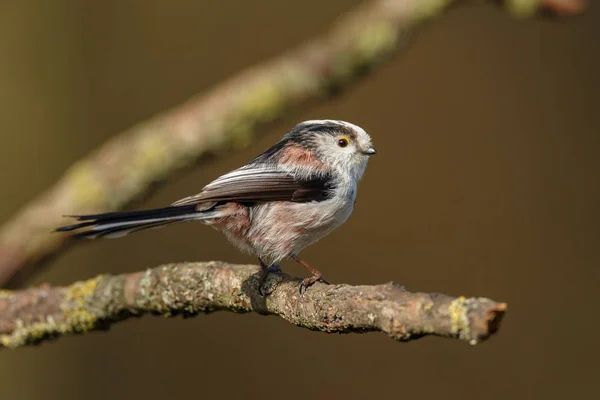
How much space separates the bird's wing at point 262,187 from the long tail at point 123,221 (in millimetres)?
178

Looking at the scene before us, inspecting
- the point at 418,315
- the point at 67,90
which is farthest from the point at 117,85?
the point at 418,315

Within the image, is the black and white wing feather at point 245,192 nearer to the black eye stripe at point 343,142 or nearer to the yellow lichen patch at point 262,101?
the black eye stripe at point 343,142

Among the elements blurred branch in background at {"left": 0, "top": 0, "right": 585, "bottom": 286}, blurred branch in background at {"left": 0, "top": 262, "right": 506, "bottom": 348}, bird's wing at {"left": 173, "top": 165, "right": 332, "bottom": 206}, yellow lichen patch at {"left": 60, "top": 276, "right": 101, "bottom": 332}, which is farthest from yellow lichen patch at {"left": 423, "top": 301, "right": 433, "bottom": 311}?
blurred branch in background at {"left": 0, "top": 0, "right": 585, "bottom": 286}

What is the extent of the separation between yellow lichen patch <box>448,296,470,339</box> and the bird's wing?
1.45 m

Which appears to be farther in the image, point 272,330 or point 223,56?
point 223,56

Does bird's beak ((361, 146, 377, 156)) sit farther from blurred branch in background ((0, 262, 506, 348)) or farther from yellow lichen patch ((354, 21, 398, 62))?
blurred branch in background ((0, 262, 506, 348))

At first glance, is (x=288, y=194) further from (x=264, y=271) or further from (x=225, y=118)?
(x=225, y=118)

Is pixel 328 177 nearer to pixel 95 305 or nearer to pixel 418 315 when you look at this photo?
pixel 95 305

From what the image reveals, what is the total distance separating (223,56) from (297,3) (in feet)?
2.51

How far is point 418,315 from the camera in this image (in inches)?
60.4

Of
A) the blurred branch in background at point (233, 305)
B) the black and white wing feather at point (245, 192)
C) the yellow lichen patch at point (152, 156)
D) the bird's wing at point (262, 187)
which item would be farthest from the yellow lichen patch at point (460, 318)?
the yellow lichen patch at point (152, 156)

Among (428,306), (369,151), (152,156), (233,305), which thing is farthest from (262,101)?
(428,306)

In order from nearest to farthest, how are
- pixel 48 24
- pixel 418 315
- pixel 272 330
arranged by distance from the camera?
pixel 418 315 < pixel 272 330 < pixel 48 24

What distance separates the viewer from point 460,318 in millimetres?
1416
